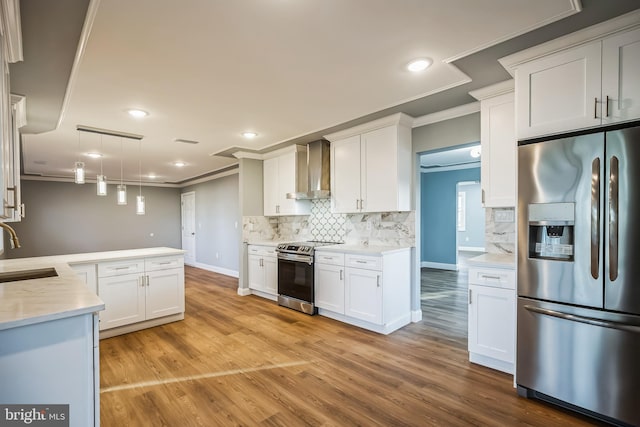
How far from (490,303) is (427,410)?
1038mm

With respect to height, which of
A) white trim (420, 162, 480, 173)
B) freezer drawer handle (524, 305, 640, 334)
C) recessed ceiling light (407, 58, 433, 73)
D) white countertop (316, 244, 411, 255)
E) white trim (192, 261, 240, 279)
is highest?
recessed ceiling light (407, 58, 433, 73)

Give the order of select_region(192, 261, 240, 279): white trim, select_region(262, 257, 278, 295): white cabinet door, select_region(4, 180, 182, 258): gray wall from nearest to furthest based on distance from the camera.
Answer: select_region(262, 257, 278, 295): white cabinet door
select_region(192, 261, 240, 279): white trim
select_region(4, 180, 182, 258): gray wall

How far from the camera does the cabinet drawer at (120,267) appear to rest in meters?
3.29

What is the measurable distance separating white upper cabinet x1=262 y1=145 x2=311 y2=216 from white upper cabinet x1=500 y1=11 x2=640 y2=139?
309 cm

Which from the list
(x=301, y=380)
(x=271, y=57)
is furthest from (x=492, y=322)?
(x=271, y=57)

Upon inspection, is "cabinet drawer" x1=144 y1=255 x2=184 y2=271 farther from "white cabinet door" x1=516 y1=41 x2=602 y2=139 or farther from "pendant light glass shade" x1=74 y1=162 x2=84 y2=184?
"white cabinet door" x1=516 y1=41 x2=602 y2=139


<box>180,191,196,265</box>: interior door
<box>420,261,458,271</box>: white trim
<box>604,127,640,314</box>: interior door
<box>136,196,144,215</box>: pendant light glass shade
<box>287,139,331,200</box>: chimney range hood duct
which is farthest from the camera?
<box>180,191,196,265</box>: interior door

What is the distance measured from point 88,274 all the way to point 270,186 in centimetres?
289

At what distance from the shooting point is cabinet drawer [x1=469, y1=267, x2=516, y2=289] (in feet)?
7.95

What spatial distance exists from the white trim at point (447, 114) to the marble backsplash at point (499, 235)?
1.08 m

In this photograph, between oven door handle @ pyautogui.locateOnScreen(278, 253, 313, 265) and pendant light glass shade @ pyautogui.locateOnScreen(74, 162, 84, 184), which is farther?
oven door handle @ pyautogui.locateOnScreen(278, 253, 313, 265)

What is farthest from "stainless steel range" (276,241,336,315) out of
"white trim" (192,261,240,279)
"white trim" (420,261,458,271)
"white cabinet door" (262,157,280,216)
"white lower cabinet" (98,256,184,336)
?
"white trim" (420,261,458,271)

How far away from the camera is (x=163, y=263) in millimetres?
3764

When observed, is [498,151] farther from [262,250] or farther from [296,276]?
[262,250]
